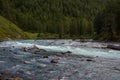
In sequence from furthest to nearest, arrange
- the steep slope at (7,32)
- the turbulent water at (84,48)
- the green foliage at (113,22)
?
the steep slope at (7,32) → the green foliage at (113,22) → the turbulent water at (84,48)

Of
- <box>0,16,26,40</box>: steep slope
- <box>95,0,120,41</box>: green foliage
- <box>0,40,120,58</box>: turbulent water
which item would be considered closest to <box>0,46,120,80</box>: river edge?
<box>0,40,120,58</box>: turbulent water

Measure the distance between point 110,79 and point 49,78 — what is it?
274 inches

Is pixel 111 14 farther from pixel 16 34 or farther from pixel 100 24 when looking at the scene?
pixel 16 34

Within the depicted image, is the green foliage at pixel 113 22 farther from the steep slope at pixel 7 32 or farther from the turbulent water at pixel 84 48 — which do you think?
the steep slope at pixel 7 32

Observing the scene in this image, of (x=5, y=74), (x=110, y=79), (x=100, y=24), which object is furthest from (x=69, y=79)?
(x=100, y=24)

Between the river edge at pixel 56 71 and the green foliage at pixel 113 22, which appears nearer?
the river edge at pixel 56 71

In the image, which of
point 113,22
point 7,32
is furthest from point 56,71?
point 7,32

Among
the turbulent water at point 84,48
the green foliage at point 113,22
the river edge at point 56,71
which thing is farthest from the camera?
the green foliage at point 113,22

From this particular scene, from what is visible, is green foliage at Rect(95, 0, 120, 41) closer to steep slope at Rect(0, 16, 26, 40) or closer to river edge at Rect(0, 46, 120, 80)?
steep slope at Rect(0, 16, 26, 40)

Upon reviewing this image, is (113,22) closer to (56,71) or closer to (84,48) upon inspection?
(84,48)

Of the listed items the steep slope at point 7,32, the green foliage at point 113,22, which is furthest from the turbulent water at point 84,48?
the steep slope at point 7,32

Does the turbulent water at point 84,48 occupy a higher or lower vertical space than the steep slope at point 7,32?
lower

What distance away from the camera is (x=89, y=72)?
114 feet

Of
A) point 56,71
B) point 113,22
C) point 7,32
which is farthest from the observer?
point 7,32
